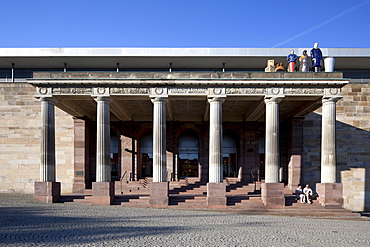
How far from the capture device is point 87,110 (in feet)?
82.2

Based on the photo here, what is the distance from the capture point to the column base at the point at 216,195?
18511 millimetres

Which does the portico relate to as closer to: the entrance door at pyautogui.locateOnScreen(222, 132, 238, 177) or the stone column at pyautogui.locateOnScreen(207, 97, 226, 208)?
the stone column at pyautogui.locateOnScreen(207, 97, 226, 208)

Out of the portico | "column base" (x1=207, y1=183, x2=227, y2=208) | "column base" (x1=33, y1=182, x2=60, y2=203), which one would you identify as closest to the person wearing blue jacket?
the portico

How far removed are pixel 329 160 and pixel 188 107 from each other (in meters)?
10.4

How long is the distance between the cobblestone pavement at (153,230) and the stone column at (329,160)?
442cm

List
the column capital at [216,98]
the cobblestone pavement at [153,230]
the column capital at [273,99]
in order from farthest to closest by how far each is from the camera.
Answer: the column capital at [216,98], the column capital at [273,99], the cobblestone pavement at [153,230]

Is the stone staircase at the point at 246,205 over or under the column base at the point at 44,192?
under

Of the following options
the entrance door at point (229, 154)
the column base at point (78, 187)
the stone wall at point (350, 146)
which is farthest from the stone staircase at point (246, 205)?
the stone wall at point (350, 146)

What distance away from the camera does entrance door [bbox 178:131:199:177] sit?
2738cm

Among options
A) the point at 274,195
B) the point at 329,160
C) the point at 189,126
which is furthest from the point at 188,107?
the point at 329,160

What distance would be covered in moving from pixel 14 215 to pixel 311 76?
16983 millimetres

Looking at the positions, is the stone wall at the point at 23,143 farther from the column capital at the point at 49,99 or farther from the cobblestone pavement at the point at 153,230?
the cobblestone pavement at the point at 153,230

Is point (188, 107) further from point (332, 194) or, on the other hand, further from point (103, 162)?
point (332, 194)

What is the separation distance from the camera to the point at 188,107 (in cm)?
2419
